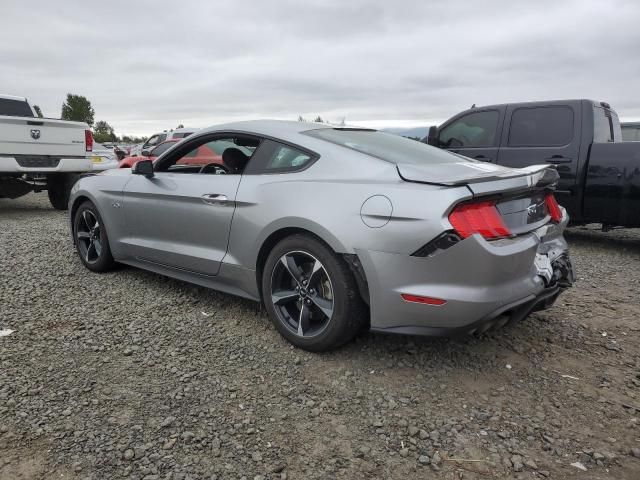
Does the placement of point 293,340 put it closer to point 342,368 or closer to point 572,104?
point 342,368

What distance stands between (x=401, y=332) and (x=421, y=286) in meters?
0.29

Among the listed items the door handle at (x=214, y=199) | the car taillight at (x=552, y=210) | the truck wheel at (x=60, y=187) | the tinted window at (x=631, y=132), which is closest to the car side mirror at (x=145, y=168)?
the door handle at (x=214, y=199)

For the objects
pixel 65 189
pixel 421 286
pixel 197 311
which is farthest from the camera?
pixel 65 189

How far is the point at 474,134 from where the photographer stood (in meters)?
7.40

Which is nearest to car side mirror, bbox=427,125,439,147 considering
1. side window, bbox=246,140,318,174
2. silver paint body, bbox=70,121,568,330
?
silver paint body, bbox=70,121,568,330

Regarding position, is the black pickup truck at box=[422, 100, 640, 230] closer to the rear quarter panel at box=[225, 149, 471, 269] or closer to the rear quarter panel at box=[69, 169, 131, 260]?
the rear quarter panel at box=[225, 149, 471, 269]

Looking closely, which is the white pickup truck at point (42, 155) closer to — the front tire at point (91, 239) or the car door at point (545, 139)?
the front tire at point (91, 239)

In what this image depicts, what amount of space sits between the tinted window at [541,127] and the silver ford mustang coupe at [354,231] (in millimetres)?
3535

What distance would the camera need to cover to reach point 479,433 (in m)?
2.43

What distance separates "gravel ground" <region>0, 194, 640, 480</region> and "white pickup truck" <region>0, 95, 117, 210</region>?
4.67 metres

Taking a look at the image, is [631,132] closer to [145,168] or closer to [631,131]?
[631,131]

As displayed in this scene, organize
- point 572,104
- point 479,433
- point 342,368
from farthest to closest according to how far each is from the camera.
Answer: point 572,104 → point 342,368 → point 479,433

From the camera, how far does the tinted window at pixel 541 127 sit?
21.2 feet

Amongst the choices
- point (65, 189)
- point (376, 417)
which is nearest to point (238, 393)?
point (376, 417)
